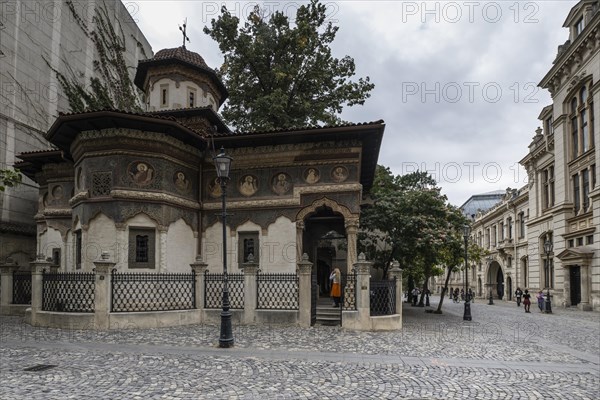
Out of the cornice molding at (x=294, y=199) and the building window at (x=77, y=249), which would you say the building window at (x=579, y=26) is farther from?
the building window at (x=77, y=249)

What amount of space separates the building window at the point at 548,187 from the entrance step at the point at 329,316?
2761 centimetres

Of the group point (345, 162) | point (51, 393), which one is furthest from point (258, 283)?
point (51, 393)

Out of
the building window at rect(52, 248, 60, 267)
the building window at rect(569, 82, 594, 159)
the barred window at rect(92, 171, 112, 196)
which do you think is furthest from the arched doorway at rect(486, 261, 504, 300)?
the barred window at rect(92, 171, 112, 196)

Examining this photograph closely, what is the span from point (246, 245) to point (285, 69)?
47.6 feet

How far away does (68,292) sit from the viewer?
13.5m

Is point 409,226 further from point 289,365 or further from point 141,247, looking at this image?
point 289,365

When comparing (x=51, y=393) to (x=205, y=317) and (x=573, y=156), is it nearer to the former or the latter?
(x=205, y=317)

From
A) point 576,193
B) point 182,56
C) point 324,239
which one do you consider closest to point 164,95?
point 182,56

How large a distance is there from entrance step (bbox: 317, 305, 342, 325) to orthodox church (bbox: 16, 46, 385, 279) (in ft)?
6.46

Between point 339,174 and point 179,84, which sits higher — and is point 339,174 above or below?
below

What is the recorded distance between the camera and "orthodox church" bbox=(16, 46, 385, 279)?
14.9 meters

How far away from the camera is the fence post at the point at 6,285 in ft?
56.5

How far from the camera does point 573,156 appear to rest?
99.9 feet

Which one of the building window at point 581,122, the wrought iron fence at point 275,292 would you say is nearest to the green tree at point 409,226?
the wrought iron fence at point 275,292
